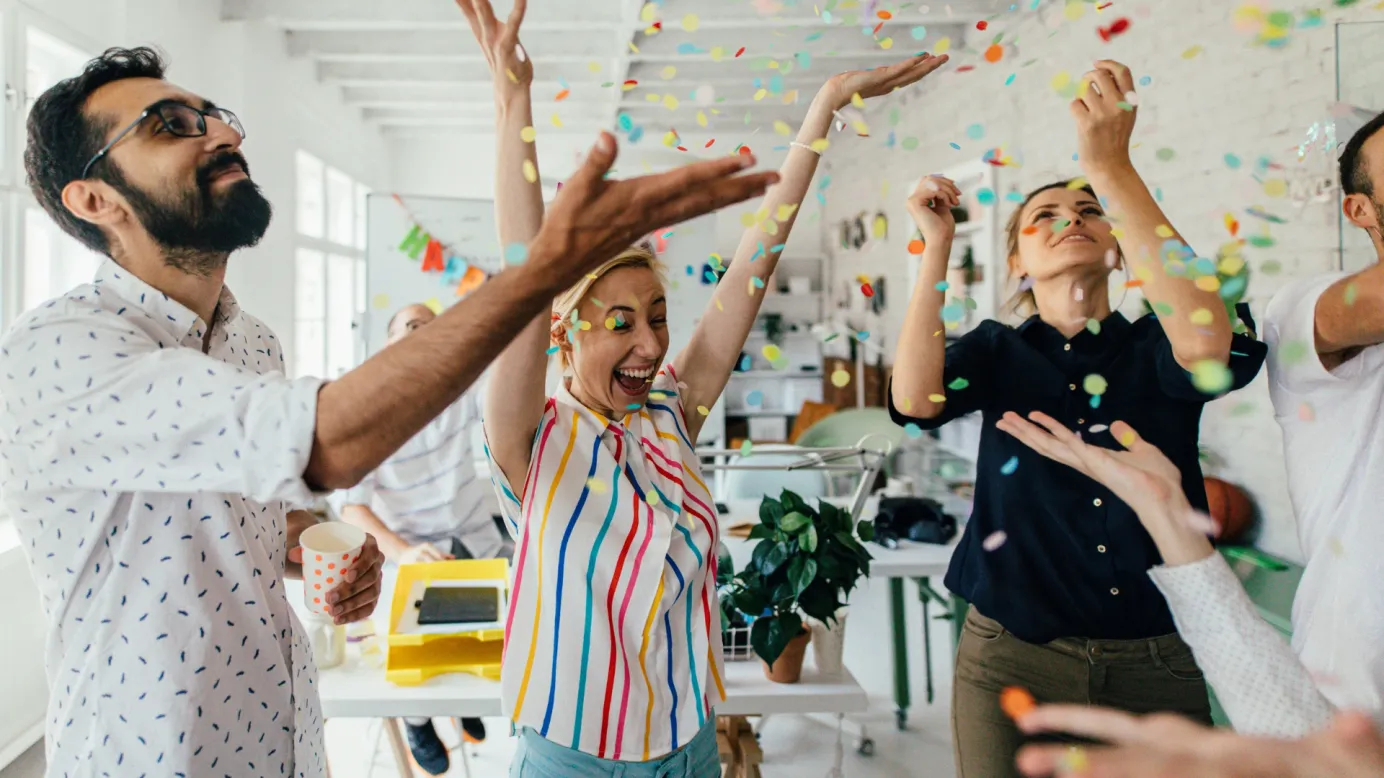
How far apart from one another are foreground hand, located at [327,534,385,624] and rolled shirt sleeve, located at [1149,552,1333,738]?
1082 mm

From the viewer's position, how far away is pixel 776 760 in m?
3.08

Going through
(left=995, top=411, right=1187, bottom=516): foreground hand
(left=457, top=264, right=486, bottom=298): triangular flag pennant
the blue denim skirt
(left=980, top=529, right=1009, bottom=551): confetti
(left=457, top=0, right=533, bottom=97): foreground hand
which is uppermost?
(left=457, top=264, right=486, bottom=298): triangular flag pennant

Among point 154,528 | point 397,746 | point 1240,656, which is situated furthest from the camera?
point 397,746

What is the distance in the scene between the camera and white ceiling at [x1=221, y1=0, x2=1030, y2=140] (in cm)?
457

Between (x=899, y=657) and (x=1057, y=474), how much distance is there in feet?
6.53

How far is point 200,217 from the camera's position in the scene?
1078 millimetres

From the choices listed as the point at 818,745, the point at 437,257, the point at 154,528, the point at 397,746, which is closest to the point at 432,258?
the point at 437,257

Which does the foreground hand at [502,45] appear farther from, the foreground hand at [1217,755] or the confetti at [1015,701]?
the confetti at [1015,701]

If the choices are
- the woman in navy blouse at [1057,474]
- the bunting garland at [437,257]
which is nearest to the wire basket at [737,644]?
the woman in navy blouse at [1057,474]

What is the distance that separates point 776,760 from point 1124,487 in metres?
2.44

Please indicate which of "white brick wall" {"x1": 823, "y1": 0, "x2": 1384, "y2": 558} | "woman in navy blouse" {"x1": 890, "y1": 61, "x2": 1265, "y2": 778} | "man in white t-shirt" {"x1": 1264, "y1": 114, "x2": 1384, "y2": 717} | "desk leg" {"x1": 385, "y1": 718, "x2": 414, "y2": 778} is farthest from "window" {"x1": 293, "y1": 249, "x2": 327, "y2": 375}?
"man in white t-shirt" {"x1": 1264, "y1": 114, "x2": 1384, "y2": 717}

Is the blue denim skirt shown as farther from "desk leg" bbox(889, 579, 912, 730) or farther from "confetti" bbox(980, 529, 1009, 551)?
"desk leg" bbox(889, 579, 912, 730)

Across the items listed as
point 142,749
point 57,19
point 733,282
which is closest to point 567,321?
point 733,282

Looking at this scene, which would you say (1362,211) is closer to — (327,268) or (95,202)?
A: (95,202)
